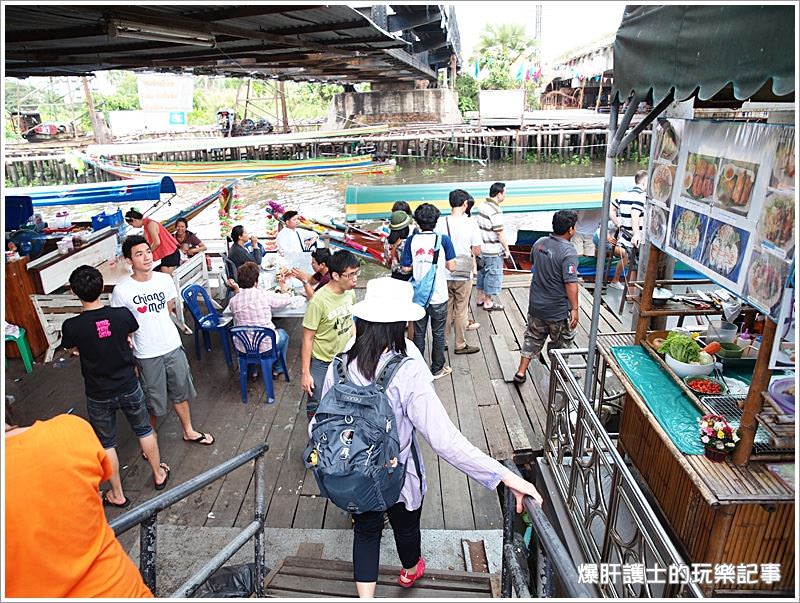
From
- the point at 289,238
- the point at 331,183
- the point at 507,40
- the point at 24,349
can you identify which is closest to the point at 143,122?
the point at 331,183

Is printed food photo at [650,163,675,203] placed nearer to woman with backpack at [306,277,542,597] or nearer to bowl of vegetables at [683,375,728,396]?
bowl of vegetables at [683,375,728,396]

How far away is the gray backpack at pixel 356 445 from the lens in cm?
207

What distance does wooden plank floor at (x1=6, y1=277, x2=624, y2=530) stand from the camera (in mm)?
3594

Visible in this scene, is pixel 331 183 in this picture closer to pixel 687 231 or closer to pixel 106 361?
pixel 106 361

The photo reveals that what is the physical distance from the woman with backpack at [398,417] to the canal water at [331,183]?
14.9 meters

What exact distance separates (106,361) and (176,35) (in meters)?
A: 3.26

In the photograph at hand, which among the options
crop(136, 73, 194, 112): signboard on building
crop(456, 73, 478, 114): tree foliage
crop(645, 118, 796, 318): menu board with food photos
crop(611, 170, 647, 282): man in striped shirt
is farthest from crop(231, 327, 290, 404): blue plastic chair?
crop(456, 73, 478, 114): tree foliage

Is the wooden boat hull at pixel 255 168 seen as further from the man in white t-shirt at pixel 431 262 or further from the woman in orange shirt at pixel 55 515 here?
the woman in orange shirt at pixel 55 515

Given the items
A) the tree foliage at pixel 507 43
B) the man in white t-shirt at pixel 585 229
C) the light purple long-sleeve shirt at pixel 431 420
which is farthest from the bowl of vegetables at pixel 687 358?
the tree foliage at pixel 507 43

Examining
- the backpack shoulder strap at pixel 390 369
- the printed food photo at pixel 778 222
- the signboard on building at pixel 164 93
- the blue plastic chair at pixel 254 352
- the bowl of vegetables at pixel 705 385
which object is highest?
the signboard on building at pixel 164 93

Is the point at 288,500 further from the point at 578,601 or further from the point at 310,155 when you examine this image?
the point at 310,155

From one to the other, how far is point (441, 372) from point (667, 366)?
2.39m

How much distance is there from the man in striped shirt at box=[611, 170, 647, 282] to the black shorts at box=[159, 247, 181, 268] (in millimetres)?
5840

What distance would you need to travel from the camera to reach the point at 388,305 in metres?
2.31
